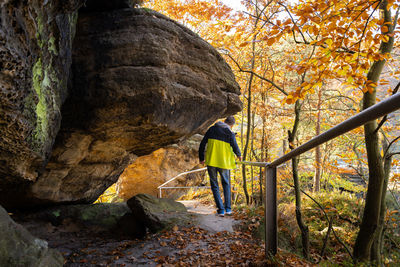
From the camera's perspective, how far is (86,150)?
17.7ft

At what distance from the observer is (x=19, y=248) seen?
2.46 m

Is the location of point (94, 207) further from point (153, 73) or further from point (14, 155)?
point (153, 73)

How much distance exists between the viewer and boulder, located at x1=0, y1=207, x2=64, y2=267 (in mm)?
2322

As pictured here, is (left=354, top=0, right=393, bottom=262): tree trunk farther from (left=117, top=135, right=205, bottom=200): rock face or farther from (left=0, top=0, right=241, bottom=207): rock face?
(left=117, top=135, right=205, bottom=200): rock face

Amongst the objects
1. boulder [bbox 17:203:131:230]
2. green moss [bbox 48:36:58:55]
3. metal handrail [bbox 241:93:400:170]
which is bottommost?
boulder [bbox 17:203:131:230]

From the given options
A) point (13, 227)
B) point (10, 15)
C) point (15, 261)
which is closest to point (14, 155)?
point (13, 227)

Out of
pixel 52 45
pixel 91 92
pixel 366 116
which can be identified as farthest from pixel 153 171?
pixel 366 116

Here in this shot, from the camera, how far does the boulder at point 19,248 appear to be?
7.62 ft

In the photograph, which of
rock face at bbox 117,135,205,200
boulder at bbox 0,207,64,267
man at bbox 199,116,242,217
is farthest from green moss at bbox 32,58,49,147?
rock face at bbox 117,135,205,200

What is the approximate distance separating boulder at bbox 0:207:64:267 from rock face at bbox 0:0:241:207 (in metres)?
1.10

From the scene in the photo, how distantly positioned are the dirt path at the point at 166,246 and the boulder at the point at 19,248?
142 centimetres

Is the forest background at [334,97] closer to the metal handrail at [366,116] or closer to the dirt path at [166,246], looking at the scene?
the dirt path at [166,246]

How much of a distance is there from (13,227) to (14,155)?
3.84 ft

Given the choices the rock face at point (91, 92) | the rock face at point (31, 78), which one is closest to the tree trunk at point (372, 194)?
the rock face at point (91, 92)
